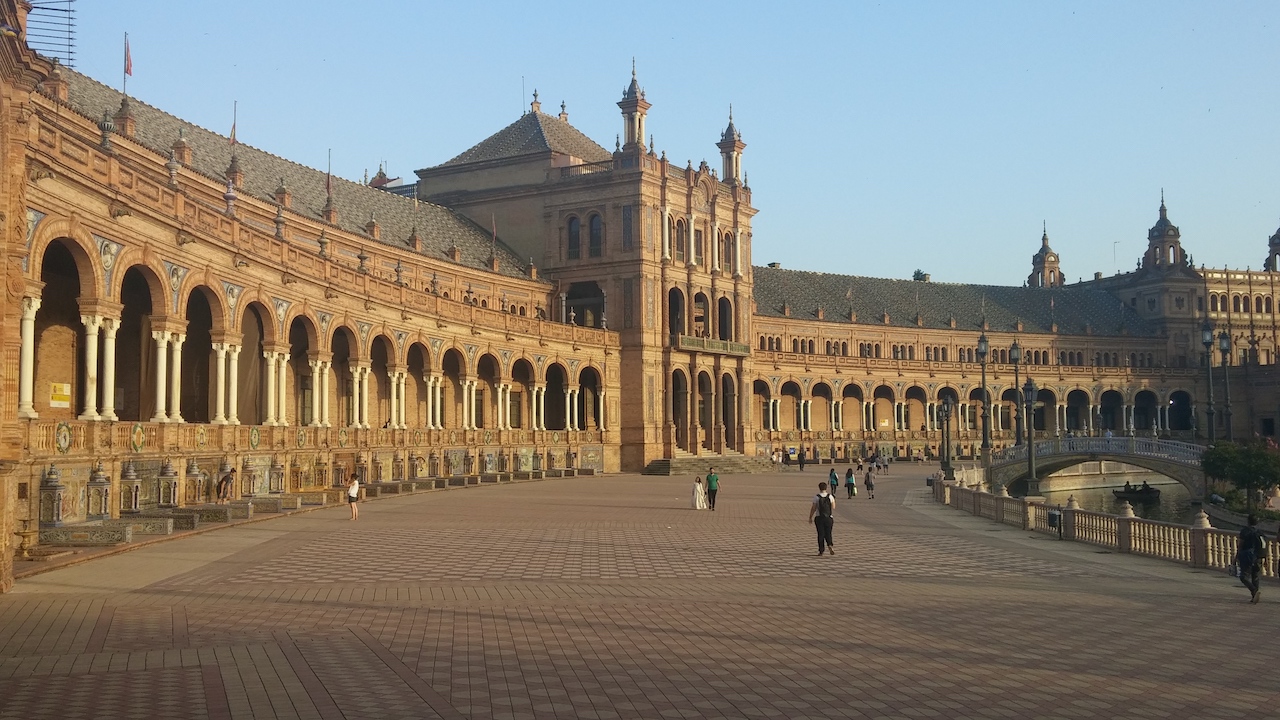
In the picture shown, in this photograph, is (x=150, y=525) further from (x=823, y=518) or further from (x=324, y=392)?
(x=324, y=392)

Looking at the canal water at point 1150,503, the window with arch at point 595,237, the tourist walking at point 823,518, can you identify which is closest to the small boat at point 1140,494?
the canal water at point 1150,503

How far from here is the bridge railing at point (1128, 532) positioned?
2350cm

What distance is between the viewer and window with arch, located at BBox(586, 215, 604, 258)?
7519cm

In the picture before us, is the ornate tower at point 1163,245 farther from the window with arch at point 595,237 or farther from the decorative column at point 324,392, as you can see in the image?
the decorative column at point 324,392

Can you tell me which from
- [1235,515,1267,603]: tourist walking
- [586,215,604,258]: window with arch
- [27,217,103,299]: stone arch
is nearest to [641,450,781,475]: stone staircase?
[586,215,604,258]: window with arch

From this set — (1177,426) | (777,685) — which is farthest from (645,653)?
(1177,426)

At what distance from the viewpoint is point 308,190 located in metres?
60.6

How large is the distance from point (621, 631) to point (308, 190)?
49.9 m

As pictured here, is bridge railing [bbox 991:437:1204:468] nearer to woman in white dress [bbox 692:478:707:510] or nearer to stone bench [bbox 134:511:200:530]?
woman in white dress [bbox 692:478:707:510]

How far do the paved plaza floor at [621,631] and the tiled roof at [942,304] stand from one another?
3113 inches

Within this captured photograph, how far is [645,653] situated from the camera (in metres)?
13.6

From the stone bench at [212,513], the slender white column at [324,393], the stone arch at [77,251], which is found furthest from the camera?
the slender white column at [324,393]

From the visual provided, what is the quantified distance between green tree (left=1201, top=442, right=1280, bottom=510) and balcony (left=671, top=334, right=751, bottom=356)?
108 ft

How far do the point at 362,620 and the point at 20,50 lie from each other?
10552 mm
